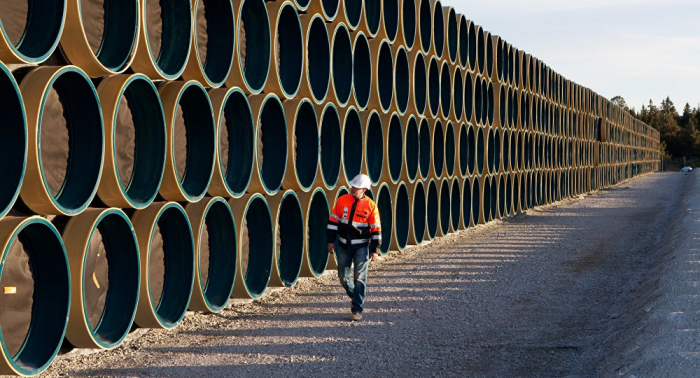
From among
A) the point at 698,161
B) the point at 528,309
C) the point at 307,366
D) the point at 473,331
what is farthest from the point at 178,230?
the point at 698,161

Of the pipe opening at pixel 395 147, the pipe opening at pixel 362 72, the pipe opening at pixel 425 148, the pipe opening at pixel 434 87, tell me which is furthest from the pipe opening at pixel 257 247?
the pipe opening at pixel 434 87

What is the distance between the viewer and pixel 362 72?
13.2 meters

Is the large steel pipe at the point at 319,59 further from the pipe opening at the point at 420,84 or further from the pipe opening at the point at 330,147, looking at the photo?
the pipe opening at the point at 420,84

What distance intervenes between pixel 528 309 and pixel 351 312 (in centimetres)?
194

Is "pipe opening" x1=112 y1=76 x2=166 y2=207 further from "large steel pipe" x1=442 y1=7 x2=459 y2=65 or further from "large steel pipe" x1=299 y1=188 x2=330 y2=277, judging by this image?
"large steel pipe" x1=442 y1=7 x2=459 y2=65

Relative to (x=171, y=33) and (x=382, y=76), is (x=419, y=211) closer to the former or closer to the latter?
(x=382, y=76)

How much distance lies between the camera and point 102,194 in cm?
678

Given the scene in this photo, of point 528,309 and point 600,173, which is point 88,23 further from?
point 600,173

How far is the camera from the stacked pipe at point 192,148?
20.0 feet

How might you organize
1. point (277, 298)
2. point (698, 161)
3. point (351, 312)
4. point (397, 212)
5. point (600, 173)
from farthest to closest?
point (698, 161) < point (600, 173) < point (397, 212) < point (277, 298) < point (351, 312)

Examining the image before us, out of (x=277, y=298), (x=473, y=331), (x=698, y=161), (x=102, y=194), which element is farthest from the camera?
(x=698, y=161)

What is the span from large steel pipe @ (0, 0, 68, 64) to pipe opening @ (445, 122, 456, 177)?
11853 mm

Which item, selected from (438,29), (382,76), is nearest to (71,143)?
(382,76)

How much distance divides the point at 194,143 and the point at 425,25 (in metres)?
8.67
